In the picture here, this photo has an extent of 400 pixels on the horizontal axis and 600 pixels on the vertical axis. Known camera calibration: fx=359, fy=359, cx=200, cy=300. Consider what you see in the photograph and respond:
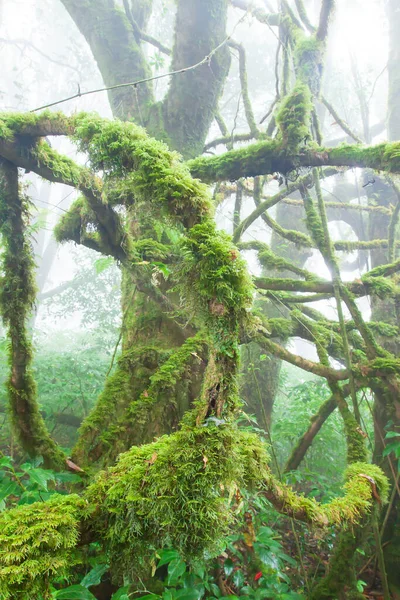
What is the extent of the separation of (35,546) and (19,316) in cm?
192

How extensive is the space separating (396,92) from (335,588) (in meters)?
9.27

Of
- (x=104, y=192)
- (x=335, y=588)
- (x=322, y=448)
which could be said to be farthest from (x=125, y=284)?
(x=322, y=448)

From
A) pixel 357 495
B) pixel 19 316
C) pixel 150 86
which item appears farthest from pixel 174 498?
pixel 150 86

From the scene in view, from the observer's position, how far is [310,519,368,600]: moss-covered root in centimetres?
258

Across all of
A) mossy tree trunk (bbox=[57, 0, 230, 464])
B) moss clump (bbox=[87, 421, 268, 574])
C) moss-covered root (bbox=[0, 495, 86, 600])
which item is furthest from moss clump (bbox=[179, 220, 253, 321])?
mossy tree trunk (bbox=[57, 0, 230, 464])

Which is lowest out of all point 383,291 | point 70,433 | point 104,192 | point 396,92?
point 70,433

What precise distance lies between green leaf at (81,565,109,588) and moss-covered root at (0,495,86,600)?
64 cm

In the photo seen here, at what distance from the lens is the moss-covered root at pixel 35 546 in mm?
872

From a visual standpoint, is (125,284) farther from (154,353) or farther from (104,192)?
(104,192)

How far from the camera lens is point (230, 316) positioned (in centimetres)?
136

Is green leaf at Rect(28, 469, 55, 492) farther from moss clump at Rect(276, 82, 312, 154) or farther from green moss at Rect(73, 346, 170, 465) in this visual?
moss clump at Rect(276, 82, 312, 154)

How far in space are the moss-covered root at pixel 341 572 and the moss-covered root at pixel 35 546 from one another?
2.28 m

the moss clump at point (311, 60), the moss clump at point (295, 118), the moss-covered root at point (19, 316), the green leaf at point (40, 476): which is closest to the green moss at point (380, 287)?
the moss clump at point (295, 118)

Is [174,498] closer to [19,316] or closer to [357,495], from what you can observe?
[357,495]
